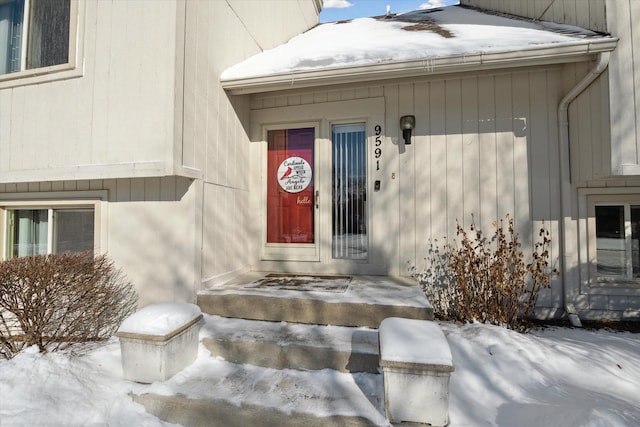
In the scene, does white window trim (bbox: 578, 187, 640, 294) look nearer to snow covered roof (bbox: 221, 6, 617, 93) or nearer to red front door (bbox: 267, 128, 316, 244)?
snow covered roof (bbox: 221, 6, 617, 93)

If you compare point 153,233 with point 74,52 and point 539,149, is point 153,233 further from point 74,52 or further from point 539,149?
point 539,149

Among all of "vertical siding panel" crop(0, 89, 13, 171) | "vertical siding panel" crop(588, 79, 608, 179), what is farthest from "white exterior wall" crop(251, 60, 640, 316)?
"vertical siding panel" crop(0, 89, 13, 171)

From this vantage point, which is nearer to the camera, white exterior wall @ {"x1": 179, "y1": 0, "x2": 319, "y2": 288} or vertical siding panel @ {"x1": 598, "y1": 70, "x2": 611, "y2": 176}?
vertical siding panel @ {"x1": 598, "y1": 70, "x2": 611, "y2": 176}

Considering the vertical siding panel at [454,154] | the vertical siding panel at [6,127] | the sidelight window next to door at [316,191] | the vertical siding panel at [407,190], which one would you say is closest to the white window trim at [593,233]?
the vertical siding panel at [454,154]

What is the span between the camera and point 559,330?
345 centimetres

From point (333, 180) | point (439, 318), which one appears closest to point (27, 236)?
point (333, 180)

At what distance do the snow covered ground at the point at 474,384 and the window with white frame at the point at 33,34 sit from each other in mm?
3409

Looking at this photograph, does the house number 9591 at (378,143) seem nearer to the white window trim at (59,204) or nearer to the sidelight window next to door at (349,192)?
the sidelight window next to door at (349,192)

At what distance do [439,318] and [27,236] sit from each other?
5.38 meters

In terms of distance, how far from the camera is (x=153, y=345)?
2330 mm

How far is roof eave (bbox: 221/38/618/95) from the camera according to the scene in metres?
3.13

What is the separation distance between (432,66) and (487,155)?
4.55 feet

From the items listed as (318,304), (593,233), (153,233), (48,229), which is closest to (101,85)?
(153,233)

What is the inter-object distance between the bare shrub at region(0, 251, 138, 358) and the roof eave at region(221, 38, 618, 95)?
2.65m
